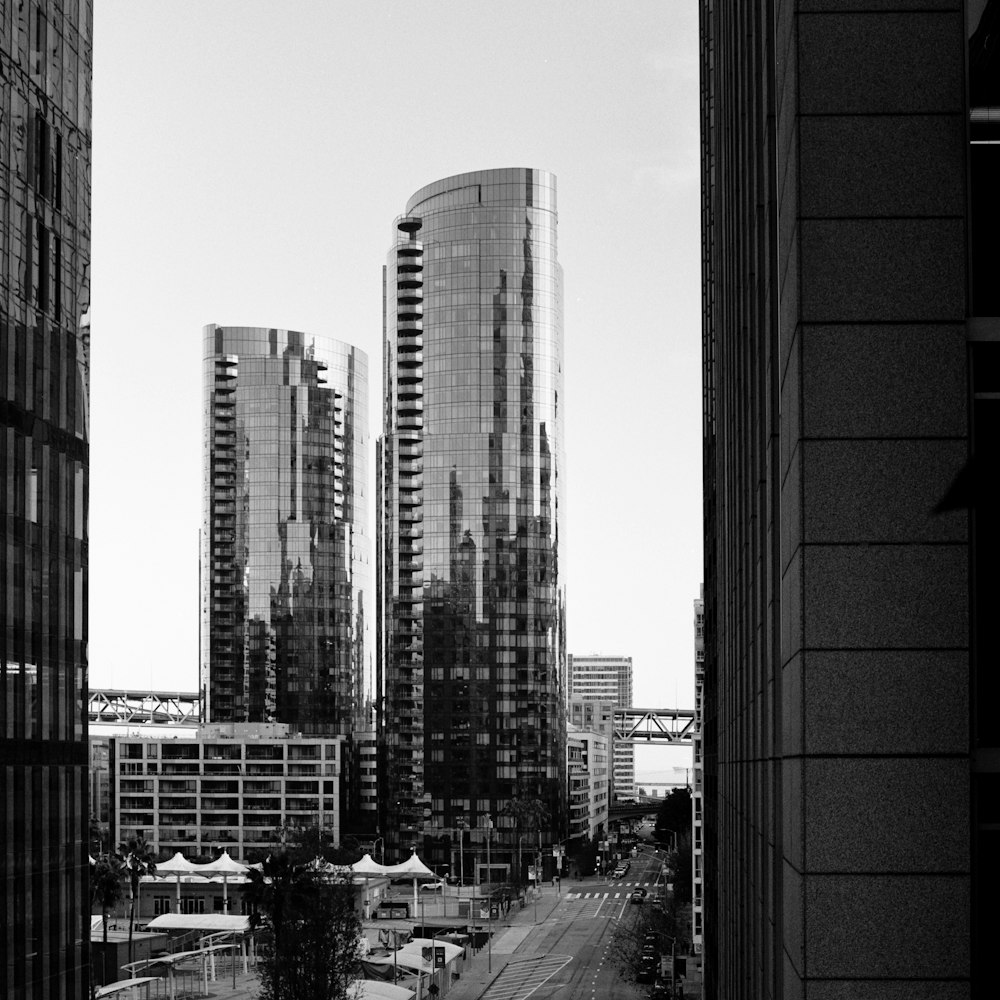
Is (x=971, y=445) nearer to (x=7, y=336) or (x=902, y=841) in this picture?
(x=902, y=841)

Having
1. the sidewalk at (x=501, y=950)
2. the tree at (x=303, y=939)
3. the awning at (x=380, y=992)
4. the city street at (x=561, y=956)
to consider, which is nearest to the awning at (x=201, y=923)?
the sidewalk at (x=501, y=950)

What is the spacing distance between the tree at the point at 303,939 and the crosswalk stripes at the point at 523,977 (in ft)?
58.0

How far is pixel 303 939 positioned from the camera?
94.3 meters

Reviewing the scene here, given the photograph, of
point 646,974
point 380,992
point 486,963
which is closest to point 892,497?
point 380,992

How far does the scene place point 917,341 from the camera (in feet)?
44.9

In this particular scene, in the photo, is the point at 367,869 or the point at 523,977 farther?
the point at 367,869

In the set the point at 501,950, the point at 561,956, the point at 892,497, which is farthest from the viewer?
the point at 501,950

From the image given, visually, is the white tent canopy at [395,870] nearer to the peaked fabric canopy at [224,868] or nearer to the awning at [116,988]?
the peaked fabric canopy at [224,868]

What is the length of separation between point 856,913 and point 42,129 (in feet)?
197

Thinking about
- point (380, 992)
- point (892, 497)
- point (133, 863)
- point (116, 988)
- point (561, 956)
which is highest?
point (892, 497)

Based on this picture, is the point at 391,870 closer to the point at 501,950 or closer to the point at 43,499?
the point at 501,950

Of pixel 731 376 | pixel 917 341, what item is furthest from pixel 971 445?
pixel 731 376

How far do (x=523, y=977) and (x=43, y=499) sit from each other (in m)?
75.0

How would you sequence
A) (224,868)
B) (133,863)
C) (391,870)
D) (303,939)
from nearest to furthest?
(303,939) → (133,863) → (224,868) → (391,870)
